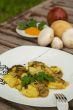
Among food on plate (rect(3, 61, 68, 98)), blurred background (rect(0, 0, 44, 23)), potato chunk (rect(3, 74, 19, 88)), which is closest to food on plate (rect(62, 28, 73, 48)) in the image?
food on plate (rect(3, 61, 68, 98))

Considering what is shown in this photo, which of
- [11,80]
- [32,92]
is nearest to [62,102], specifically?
[32,92]

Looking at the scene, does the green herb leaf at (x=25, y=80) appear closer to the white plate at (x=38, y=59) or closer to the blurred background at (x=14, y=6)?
the white plate at (x=38, y=59)

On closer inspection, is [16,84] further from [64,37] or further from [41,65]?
[64,37]

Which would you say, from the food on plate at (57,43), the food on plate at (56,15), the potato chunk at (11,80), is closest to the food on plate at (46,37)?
the food on plate at (57,43)

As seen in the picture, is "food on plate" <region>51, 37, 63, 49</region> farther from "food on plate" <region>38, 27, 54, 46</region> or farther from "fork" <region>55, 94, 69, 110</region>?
"fork" <region>55, 94, 69, 110</region>

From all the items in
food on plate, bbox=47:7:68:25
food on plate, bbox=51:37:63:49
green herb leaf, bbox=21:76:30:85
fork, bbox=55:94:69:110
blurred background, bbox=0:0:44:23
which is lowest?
blurred background, bbox=0:0:44:23

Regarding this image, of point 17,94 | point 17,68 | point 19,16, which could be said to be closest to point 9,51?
point 17,68

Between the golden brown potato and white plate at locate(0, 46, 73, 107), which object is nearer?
white plate at locate(0, 46, 73, 107)

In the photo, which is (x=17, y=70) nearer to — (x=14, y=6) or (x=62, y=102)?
(x=62, y=102)
